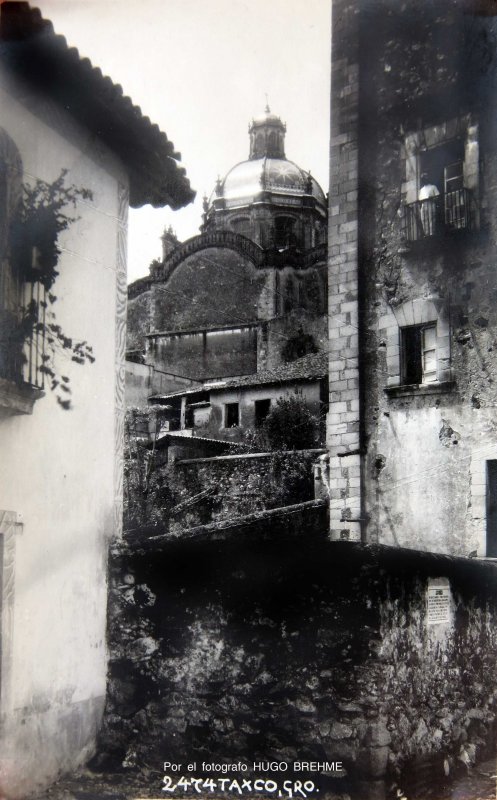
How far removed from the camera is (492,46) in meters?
7.56

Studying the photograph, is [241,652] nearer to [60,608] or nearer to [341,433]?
[60,608]

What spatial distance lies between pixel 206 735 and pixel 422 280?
17.7ft

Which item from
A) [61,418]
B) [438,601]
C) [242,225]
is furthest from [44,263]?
[242,225]

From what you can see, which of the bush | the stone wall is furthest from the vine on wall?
the bush

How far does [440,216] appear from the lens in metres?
9.34

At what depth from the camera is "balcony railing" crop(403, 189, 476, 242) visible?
912 centimetres

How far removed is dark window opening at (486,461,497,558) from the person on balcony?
112 inches

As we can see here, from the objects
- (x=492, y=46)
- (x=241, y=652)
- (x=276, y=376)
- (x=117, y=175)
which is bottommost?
(x=241, y=652)

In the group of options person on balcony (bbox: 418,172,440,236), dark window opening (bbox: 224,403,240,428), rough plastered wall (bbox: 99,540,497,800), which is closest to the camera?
rough plastered wall (bbox: 99,540,497,800)

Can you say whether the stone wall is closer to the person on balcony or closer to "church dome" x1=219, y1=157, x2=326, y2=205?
the person on balcony

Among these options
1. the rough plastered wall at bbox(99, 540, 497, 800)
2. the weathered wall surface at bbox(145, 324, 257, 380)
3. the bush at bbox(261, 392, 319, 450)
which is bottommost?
the rough plastered wall at bbox(99, 540, 497, 800)

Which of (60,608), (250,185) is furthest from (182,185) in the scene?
(250,185)

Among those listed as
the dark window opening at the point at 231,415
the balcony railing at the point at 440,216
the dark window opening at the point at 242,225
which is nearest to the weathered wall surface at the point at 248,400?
the dark window opening at the point at 231,415

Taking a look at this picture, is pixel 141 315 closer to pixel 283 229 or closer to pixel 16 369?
pixel 16 369
